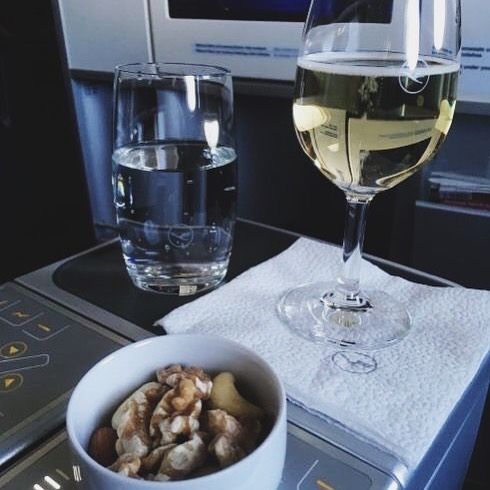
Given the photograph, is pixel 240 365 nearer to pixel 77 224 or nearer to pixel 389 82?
pixel 389 82

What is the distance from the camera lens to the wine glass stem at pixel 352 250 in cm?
42

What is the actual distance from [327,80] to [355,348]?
6.7 inches

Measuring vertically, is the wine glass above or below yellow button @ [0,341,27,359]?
above

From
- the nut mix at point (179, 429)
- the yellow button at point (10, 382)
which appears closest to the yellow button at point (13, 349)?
the yellow button at point (10, 382)

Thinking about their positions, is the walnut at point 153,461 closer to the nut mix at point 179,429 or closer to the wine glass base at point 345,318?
the nut mix at point 179,429

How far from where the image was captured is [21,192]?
101 cm

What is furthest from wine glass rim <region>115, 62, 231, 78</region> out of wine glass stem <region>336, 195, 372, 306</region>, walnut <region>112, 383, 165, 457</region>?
walnut <region>112, 383, 165, 457</region>

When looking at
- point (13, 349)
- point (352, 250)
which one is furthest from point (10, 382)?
point (352, 250)

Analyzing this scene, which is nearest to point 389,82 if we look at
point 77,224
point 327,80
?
point 327,80

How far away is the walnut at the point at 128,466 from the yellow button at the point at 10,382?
134 mm

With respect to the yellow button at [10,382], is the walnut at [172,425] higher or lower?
higher

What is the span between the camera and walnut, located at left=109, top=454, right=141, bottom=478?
24 cm

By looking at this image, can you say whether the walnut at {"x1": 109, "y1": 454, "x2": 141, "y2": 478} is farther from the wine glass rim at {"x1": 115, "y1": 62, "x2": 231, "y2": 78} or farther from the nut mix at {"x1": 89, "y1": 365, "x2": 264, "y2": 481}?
the wine glass rim at {"x1": 115, "y1": 62, "x2": 231, "y2": 78}

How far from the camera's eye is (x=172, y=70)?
1.56ft
